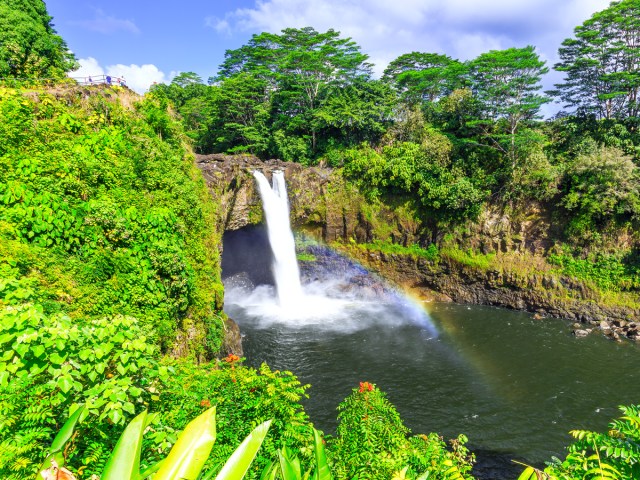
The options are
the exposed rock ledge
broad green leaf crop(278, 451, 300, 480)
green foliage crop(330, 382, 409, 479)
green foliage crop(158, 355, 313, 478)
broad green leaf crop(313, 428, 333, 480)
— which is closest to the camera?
broad green leaf crop(278, 451, 300, 480)

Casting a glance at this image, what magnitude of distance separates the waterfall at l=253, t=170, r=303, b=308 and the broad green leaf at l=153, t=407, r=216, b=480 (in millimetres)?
22474

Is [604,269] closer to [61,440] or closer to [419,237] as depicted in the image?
[419,237]

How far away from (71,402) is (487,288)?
25.4m

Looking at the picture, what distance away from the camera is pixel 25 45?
16984mm

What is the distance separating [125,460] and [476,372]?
16.9 m

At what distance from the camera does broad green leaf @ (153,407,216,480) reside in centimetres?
193

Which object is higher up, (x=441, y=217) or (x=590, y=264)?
(x=441, y=217)

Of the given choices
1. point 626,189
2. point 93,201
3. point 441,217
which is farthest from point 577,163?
point 93,201

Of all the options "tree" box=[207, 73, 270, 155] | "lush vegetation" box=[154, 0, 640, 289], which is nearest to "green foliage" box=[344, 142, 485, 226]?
"lush vegetation" box=[154, 0, 640, 289]

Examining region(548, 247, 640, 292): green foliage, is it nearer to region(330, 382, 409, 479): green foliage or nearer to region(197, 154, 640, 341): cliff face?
region(197, 154, 640, 341): cliff face

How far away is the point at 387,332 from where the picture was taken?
20.1 metres

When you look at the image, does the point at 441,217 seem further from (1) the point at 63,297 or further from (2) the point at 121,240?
(1) the point at 63,297

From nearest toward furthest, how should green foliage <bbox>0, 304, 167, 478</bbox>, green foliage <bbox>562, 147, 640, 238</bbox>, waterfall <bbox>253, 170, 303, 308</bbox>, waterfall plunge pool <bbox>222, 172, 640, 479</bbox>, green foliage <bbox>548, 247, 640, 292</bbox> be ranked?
green foliage <bbox>0, 304, 167, 478</bbox>
waterfall plunge pool <bbox>222, 172, 640, 479</bbox>
green foliage <bbox>562, 147, 640, 238</bbox>
green foliage <bbox>548, 247, 640, 292</bbox>
waterfall <bbox>253, 170, 303, 308</bbox>

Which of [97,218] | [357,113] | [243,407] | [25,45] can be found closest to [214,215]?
[97,218]
